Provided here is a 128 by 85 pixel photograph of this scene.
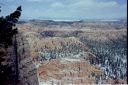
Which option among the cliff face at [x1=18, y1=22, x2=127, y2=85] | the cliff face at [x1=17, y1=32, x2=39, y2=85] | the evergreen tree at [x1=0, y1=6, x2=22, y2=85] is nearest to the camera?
the evergreen tree at [x1=0, y1=6, x2=22, y2=85]

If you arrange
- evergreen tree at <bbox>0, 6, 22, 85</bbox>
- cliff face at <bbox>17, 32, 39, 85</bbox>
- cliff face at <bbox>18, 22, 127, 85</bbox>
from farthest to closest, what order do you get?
cliff face at <bbox>17, 32, 39, 85</bbox>
cliff face at <bbox>18, 22, 127, 85</bbox>
evergreen tree at <bbox>0, 6, 22, 85</bbox>

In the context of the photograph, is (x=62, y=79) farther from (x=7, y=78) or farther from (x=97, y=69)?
(x=7, y=78)

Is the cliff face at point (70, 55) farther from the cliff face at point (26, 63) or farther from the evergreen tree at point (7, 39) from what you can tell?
the evergreen tree at point (7, 39)

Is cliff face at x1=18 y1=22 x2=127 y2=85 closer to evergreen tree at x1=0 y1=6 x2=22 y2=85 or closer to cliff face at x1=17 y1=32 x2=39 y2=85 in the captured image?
cliff face at x1=17 y1=32 x2=39 y2=85

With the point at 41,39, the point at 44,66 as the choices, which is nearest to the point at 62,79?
the point at 44,66

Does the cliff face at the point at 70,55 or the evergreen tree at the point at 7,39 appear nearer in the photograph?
the evergreen tree at the point at 7,39

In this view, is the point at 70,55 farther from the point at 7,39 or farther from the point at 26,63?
the point at 7,39

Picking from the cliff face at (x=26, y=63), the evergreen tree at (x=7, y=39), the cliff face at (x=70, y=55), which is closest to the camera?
the evergreen tree at (x=7, y=39)

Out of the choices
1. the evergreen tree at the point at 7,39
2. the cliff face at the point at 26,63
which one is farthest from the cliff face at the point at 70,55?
the evergreen tree at the point at 7,39

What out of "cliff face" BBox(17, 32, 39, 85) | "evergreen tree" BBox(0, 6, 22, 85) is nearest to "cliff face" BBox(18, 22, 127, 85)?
"cliff face" BBox(17, 32, 39, 85)

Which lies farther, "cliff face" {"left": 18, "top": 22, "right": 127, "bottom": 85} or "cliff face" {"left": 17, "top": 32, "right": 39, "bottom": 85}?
"cliff face" {"left": 17, "top": 32, "right": 39, "bottom": 85}
